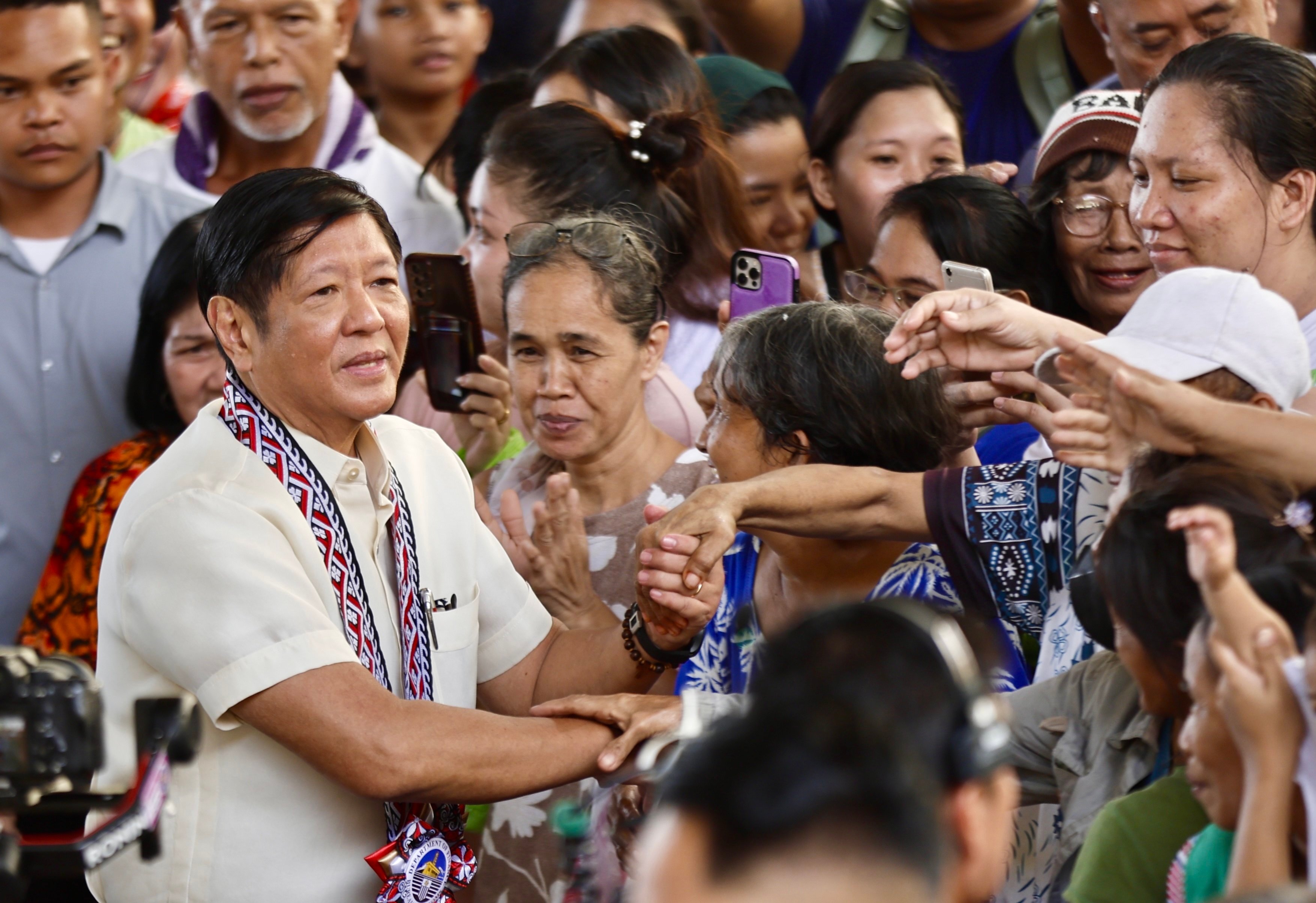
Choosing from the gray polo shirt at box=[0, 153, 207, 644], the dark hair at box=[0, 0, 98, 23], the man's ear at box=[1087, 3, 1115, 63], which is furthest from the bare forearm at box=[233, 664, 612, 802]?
the dark hair at box=[0, 0, 98, 23]

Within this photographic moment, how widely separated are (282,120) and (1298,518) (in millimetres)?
3235

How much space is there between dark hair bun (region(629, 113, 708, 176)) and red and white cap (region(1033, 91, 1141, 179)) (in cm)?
77

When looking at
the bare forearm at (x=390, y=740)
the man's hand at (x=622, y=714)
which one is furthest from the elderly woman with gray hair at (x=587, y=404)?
the bare forearm at (x=390, y=740)

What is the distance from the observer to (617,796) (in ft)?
8.09

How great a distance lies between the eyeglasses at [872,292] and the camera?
3.04 metres

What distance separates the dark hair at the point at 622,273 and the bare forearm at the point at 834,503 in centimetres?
69

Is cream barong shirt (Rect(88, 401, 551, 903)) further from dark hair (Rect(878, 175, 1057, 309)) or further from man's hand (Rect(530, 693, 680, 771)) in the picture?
dark hair (Rect(878, 175, 1057, 309))

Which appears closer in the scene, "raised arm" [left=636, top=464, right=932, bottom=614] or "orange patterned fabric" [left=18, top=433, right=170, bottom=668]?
"raised arm" [left=636, top=464, right=932, bottom=614]

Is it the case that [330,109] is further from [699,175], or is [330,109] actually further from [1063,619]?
[1063,619]

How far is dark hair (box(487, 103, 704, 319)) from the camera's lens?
10.9 feet

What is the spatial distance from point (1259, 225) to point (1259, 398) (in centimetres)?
54

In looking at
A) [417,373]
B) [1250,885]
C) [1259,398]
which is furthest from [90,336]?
[1250,885]

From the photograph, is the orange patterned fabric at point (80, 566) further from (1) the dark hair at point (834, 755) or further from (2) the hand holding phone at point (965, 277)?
(1) the dark hair at point (834, 755)

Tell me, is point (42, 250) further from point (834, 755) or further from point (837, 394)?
point (834, 755)
